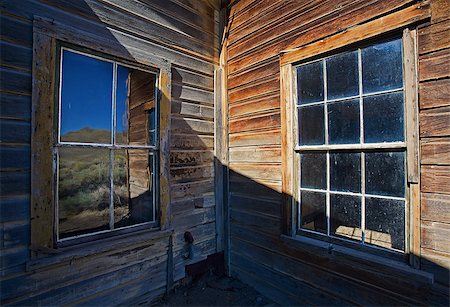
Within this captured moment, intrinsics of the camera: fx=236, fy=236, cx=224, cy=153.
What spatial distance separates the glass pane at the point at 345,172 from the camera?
1965 millimetres

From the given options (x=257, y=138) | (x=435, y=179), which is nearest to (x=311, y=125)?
(x=257, y=138)

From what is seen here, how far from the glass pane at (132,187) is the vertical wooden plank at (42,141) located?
0.52 meters

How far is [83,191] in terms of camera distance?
2.03 m

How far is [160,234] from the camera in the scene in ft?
8.03

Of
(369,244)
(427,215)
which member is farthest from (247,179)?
(427,215)

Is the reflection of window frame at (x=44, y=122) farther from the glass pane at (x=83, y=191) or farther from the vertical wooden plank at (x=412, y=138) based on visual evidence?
the vertical wooden plank at (x=412, y=138)

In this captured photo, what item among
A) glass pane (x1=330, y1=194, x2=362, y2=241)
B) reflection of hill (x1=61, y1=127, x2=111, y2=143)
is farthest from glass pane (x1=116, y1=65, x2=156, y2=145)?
glass pane (x1=330, y1=194, x2=362, y2=241)

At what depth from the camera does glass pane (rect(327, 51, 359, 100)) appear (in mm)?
1994

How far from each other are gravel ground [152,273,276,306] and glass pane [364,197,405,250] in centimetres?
130

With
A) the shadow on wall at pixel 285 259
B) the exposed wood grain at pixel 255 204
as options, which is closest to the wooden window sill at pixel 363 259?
the shadow on wall at pixel 285 259

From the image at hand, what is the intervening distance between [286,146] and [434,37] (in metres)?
1.34

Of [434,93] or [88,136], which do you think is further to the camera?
[88,136]

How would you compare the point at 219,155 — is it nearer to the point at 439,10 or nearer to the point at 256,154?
the point at 256,154

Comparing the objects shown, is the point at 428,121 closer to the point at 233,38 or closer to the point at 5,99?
the point at 233,38
